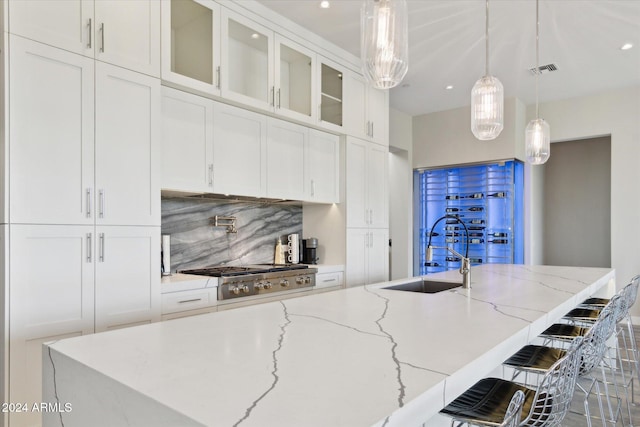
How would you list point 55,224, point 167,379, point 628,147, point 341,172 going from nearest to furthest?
point 167,379 < point 55,224 < point 341,172 < point 628,147

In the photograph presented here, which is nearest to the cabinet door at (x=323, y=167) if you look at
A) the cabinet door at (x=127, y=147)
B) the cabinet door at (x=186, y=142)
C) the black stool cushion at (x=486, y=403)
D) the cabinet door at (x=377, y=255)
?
the cabinet door at (x=377, y=255)

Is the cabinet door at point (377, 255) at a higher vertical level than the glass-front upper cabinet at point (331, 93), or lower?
lower

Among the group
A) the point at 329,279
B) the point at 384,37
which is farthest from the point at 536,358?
the point at 329,279

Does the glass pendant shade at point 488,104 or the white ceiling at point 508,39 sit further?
the white ceiling at point 508,39

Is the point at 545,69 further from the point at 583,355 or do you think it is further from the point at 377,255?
the point at 583,355

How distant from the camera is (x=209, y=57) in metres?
3.11

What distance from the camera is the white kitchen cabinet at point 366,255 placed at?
426 cm

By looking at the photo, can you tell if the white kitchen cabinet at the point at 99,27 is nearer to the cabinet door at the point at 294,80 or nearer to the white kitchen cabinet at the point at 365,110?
the cabinet door at the point at 294,80

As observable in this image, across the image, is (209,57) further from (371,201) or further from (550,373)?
(550,373)

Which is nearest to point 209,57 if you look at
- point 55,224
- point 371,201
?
point 55,224

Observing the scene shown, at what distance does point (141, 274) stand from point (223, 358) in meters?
1.68

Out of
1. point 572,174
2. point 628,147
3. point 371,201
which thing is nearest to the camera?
point 371,201

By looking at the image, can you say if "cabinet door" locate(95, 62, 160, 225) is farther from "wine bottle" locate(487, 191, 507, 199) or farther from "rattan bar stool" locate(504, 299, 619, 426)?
"wine bottle" locate(487, 191, 507, 199)

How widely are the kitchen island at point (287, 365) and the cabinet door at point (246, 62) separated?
199 cm
